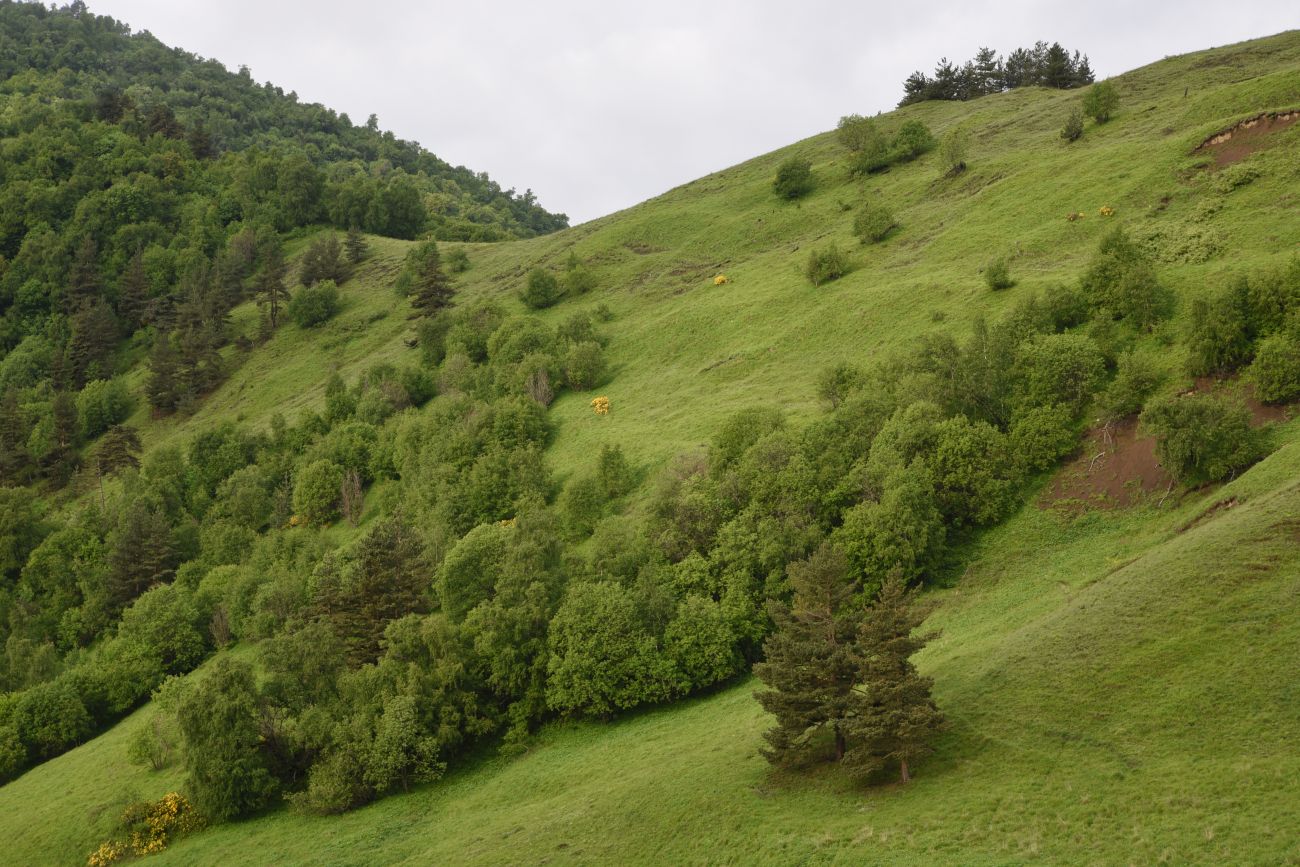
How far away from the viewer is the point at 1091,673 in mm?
34406

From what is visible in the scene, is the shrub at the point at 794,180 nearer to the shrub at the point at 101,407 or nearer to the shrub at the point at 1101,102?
the shrub at the point at 1101,102

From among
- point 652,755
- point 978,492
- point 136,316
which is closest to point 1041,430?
point 978,492

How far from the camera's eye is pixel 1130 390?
56812 mm

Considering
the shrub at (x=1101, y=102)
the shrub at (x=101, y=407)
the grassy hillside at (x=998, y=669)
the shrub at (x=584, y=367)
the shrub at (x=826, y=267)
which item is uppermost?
the shrub at (x=101, y=407)

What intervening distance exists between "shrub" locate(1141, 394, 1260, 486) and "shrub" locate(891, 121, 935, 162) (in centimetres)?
9199

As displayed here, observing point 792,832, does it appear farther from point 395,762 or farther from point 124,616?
point 124,616

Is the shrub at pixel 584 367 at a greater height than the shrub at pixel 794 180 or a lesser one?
lesser

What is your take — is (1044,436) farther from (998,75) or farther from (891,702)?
(998,75)

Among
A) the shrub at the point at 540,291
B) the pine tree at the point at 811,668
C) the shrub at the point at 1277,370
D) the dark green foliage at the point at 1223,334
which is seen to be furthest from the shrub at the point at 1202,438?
the shrub at the point at 540,291

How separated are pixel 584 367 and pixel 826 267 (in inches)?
1128

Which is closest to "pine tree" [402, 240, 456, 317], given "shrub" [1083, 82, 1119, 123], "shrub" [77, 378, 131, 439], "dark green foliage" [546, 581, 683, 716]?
"shrub" [77, 378, 131, 439]

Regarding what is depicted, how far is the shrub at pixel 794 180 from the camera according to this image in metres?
137

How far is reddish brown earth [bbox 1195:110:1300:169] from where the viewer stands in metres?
83.5

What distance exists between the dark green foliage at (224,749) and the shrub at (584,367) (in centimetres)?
5172
